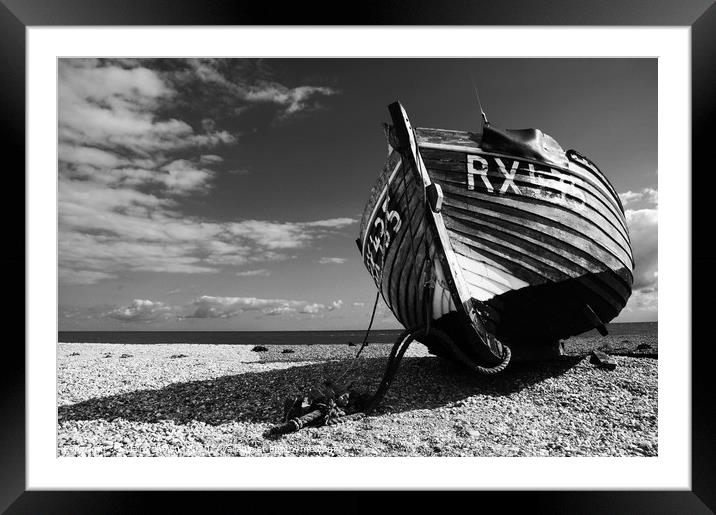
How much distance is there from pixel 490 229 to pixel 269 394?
3580 millimetres

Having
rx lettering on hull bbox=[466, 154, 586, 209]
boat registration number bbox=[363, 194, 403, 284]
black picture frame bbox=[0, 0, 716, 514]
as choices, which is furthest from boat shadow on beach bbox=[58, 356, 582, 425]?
rx lettering on hull bbox=[466, 154, 586, 209]

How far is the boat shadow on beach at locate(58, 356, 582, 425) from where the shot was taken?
481 cm

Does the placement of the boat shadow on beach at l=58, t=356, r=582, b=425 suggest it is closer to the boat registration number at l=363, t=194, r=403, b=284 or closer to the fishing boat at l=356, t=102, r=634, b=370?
the fishing boat at l=356, t=102, r=634, b=370

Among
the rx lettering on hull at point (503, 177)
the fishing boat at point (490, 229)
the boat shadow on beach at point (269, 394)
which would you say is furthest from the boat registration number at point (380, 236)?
the boat shadow on beach at point (269, 394)

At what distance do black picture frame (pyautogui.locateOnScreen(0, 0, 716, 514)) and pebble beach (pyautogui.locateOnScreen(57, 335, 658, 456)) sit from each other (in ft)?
1.55

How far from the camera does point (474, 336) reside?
182 inches

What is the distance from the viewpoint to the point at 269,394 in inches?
217

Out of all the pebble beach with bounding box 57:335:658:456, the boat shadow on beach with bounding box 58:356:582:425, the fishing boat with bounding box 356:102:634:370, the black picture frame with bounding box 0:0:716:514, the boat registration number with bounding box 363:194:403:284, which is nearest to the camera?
the black picture frame with bounding box 0:0:716:514

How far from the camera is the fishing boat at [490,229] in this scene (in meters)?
4.61
